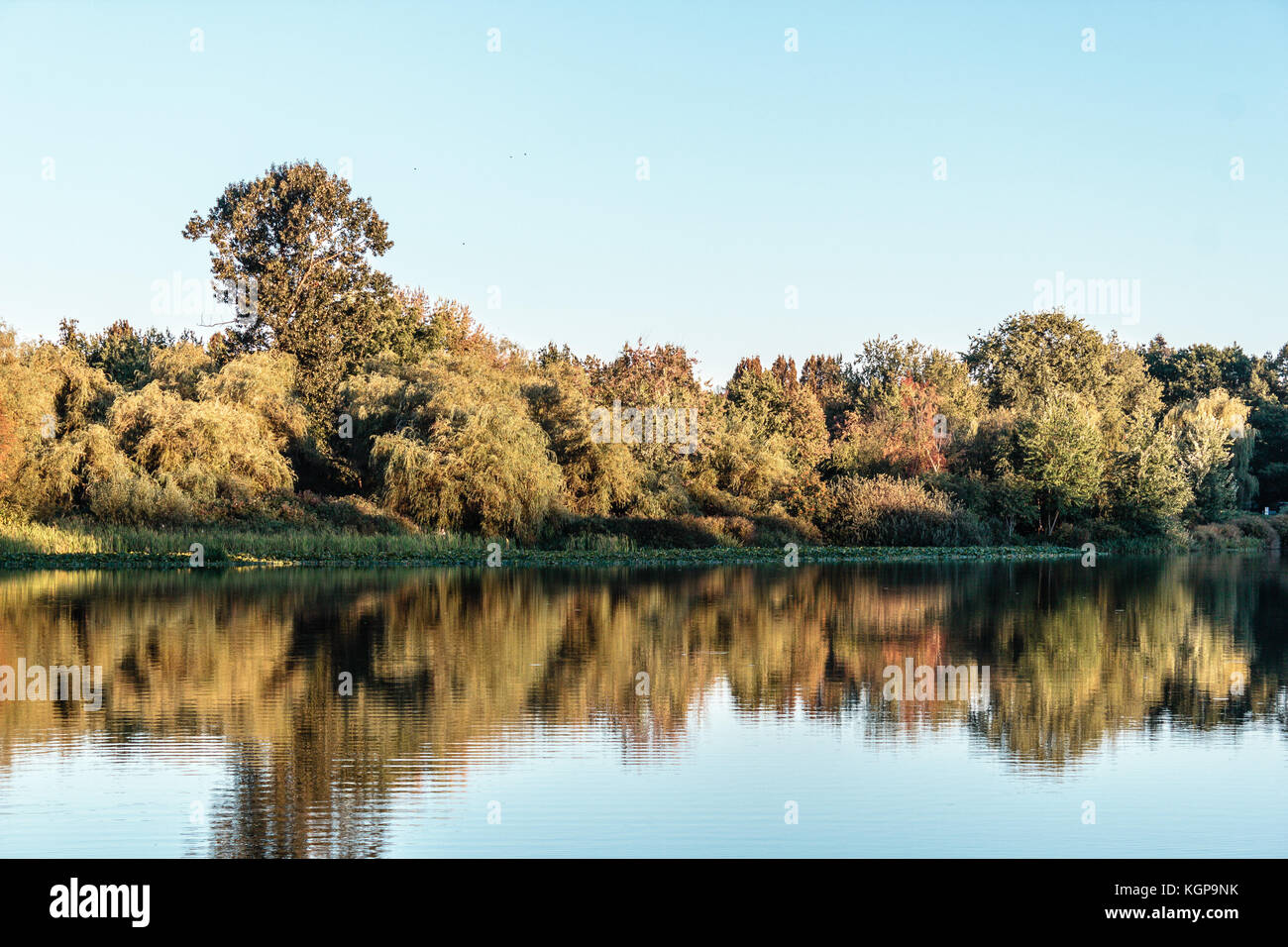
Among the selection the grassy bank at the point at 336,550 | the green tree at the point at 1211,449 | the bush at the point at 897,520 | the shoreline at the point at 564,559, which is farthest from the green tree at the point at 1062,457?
the green tree at the point at 1211,449

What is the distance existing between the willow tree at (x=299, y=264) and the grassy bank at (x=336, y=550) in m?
12.5

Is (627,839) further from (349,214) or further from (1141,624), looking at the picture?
(349,214)

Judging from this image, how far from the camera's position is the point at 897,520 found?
4431 cm

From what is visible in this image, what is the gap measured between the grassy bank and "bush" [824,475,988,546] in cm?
113

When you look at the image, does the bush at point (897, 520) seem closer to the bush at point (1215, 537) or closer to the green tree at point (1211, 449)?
the bush at point (1215, 537)

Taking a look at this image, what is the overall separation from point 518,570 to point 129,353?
30285mm

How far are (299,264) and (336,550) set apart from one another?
58.9 ft

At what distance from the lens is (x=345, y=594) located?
2567cm

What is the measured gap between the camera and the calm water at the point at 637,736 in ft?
27.9

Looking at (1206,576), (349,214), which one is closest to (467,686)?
(1206,576)

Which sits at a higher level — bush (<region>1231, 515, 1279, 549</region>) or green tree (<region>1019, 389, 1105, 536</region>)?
green tree (<region>1019, 389, 1105, 536</region>)

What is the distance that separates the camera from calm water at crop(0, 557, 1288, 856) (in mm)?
8516

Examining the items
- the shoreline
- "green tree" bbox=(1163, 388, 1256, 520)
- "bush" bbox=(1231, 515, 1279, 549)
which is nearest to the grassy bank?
the shoreline

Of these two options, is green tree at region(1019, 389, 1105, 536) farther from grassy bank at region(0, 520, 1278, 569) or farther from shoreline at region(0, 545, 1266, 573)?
grassy bank at region(0, 520, 1278, 569)
